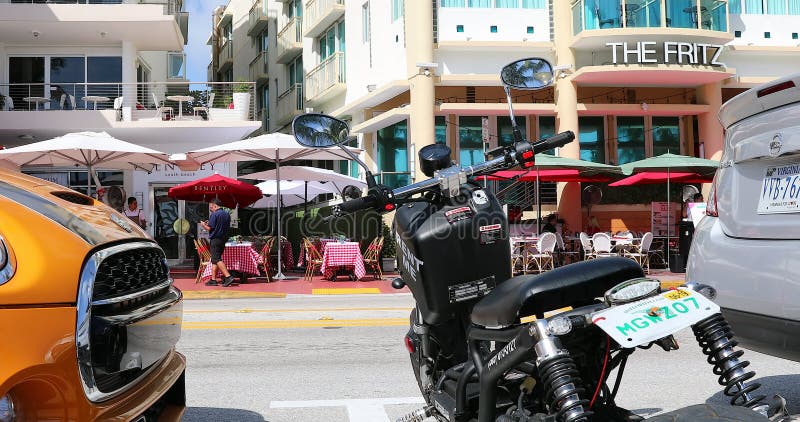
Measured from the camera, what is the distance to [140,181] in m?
24.5

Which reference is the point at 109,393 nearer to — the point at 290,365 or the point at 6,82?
the point at 290,365

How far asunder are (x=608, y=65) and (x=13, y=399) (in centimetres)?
2261

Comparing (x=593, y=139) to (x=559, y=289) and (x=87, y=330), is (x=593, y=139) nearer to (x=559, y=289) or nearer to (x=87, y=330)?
(x=559, y=289)

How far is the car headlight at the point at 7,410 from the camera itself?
2303 millimetres

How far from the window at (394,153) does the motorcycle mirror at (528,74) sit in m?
20.6

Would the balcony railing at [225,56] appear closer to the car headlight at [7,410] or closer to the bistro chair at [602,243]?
the bistro chair at [602,243]

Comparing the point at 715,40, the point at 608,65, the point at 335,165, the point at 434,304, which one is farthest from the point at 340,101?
the point at 434,304

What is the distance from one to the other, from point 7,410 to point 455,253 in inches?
75.3

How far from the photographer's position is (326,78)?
98.0 ft

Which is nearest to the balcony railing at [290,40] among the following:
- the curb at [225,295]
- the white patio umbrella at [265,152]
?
the white patio umbrella at [265,152]

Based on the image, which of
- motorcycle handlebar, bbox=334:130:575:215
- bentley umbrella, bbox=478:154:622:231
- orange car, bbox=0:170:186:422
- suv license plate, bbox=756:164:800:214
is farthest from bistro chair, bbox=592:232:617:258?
orange car, bbox=0:170:186:422

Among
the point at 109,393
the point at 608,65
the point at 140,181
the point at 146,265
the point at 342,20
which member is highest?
the point at 342,20

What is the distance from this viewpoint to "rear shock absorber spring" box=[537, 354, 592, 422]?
230 centimetres

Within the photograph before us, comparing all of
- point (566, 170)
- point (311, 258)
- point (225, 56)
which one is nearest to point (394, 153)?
point (566, 170)
